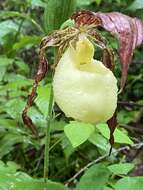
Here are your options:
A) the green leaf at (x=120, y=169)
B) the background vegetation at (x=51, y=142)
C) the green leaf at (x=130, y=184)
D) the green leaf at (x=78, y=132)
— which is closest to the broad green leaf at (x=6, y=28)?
the background vegetation at (x=51, y=142)

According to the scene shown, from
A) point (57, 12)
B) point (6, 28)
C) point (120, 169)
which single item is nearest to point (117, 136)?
point (120, 169)

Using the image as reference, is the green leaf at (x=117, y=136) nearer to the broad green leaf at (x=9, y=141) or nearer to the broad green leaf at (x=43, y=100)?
the broad green leaf at (x=43, y=100)

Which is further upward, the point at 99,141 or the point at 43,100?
the point at 43,100

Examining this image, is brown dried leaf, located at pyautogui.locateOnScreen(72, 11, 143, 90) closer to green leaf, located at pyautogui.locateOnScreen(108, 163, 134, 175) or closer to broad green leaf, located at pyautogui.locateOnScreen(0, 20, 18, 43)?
green leaf, located at pyautogui.locateOnScreen(108, 163, 134, 175)

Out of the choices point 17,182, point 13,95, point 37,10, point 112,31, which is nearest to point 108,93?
point 112,31

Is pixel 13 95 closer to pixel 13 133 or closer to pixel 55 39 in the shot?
pixel 13 133

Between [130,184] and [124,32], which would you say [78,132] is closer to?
[130,184]
